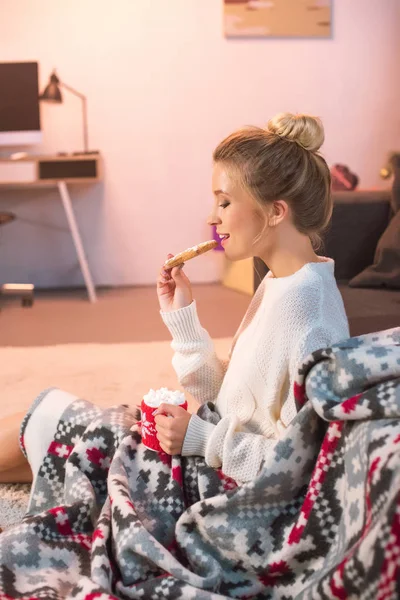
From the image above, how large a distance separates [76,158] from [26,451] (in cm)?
279

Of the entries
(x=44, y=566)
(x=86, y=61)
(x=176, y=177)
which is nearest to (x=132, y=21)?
(x=86, y=61)

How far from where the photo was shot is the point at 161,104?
4539 millimetres

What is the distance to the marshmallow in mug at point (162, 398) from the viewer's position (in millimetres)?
1292

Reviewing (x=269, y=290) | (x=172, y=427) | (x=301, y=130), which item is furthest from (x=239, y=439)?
(x=301, y=130)

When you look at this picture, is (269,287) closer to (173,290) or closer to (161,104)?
(173,290)

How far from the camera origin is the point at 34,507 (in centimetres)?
142

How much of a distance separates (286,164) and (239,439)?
1.45 feet

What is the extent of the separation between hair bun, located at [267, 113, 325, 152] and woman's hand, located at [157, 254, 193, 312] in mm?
318

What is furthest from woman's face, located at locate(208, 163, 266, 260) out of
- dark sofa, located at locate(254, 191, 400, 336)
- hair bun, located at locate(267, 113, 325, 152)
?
dark sofa, located at locate(254, 191, 400, 336)

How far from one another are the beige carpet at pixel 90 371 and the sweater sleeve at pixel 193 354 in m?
0.95

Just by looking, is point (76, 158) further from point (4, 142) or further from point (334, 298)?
point (334, 298)

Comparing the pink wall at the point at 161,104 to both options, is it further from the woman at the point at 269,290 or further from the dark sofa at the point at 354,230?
the woman at the point at 269,290

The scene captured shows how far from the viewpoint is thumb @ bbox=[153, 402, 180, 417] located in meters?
1.26

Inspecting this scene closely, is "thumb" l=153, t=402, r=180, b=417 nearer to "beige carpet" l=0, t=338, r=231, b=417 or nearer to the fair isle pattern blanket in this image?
the fair isle pattern blanket
